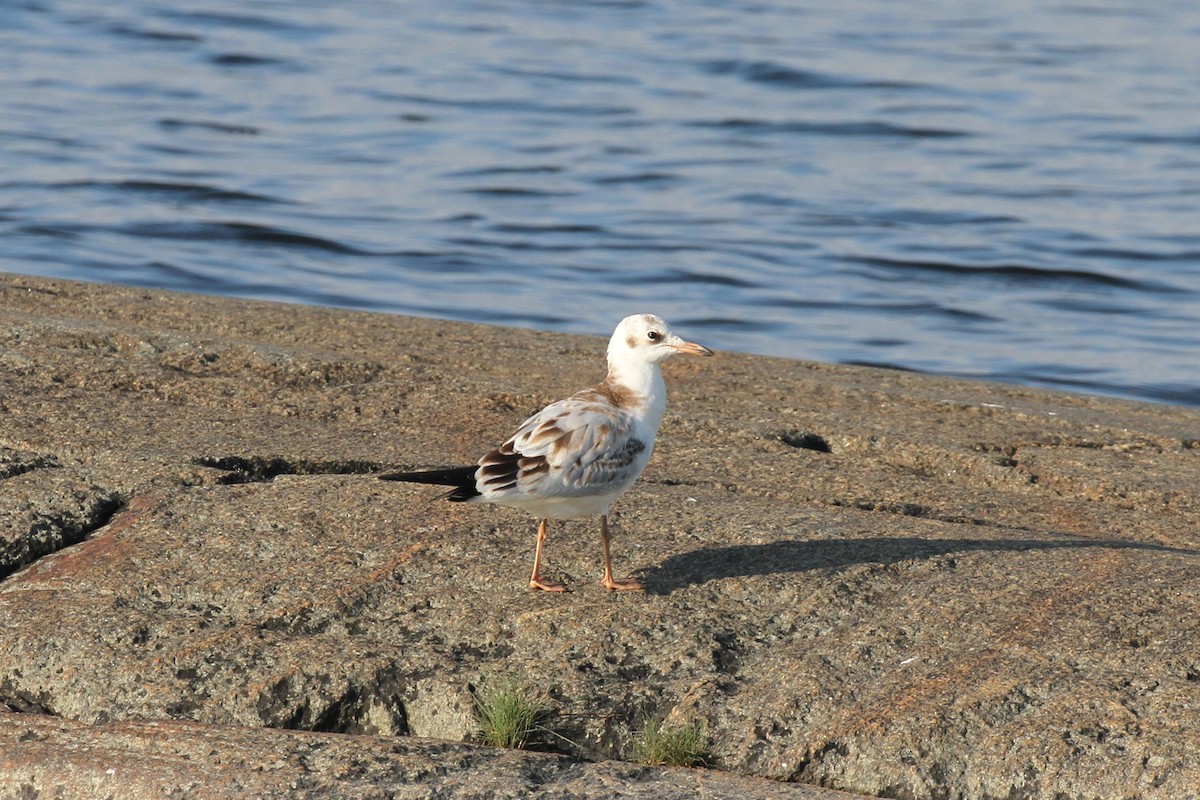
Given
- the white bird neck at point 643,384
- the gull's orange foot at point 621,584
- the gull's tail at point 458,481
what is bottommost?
the gull's orange foot at point 621,584

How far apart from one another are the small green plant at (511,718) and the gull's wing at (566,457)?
28.8 inches

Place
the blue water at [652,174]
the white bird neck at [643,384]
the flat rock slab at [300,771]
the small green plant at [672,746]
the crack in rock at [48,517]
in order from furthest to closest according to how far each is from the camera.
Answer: the blue water at [652,174], the white bird neck at [643,384], the crack in rock at [48,517], the small green plant at [672,746], the flat rock slab at [300,771]

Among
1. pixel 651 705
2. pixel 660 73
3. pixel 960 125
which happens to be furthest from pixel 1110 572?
pixel 660 73

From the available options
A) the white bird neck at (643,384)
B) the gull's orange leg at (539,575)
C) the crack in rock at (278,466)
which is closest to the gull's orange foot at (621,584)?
the gull's orange leg at (539,575)

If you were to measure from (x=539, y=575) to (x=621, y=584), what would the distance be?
247 millimetres

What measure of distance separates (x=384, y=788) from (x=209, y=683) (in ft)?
2.14

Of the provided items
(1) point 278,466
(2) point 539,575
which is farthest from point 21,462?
(2) point 539,575

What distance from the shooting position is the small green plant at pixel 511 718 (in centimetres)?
388

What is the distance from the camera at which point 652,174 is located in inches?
727

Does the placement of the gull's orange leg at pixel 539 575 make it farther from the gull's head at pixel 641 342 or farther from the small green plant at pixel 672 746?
the small green plant at pixel 672 746

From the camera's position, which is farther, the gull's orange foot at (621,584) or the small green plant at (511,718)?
the gull's orange foot at (621,584)

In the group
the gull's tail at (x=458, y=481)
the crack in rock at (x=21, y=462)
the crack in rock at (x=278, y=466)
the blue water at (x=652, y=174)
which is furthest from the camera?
the blue water at (x=652, y=174)

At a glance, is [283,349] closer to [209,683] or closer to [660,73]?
[209,683]

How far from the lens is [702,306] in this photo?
45.4 feet
